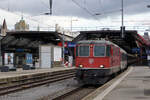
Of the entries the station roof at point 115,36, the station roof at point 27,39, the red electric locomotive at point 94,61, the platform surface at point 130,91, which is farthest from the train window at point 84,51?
the station roof at point 27,39

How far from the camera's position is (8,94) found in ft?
51.1

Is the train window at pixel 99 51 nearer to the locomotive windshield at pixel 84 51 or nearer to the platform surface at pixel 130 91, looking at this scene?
the locomotive windshield at pixel 84 51

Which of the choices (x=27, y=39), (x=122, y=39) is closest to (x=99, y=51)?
(x=27, y=39)

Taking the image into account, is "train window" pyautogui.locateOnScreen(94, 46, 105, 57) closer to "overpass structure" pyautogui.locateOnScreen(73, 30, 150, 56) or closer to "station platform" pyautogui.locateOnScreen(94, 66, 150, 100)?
"station platform" pyautogui.locateOnScreen(94, 66, 150, 100)

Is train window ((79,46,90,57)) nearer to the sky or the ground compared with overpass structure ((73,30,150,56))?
nearer to the ground

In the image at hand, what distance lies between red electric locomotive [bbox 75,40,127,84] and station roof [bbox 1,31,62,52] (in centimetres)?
3269

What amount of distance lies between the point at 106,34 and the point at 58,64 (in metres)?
13.1

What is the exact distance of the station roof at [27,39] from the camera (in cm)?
5284

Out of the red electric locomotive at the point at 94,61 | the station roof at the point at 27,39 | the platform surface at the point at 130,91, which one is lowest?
the platform surface at the point at 130,91

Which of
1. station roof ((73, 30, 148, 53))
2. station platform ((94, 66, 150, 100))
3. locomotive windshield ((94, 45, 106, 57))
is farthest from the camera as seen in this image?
station roof ((73, 30, 148, 53))

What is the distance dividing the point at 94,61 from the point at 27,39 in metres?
42.9

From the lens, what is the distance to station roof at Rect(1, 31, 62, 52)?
2080 inches

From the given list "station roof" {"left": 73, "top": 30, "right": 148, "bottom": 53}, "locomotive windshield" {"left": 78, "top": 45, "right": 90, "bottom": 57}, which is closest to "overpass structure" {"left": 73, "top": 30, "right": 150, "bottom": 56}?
"station roof" {"left": 73, "top": 30, "right": 148, "bottom": 53}

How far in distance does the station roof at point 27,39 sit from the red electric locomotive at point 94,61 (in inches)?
1287
